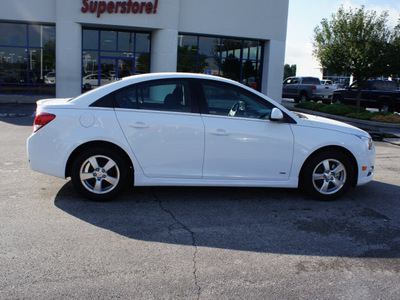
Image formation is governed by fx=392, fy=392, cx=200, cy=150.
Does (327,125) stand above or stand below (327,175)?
above

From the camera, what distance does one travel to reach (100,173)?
501cm

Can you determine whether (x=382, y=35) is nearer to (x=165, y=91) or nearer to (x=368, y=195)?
(x=368, y=195)

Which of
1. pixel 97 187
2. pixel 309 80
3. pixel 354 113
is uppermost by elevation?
pixel 309 80

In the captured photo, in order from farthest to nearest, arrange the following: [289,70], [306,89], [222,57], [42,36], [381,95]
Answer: [289,70], [306,89], [222,57], [381,95], [42,36]

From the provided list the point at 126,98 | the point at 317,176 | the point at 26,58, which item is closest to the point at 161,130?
the point at 126,98

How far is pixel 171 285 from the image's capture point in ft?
10.4

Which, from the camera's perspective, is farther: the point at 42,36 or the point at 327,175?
the point at 42,36

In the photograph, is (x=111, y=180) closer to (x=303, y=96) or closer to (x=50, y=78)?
(x=50, y=78)

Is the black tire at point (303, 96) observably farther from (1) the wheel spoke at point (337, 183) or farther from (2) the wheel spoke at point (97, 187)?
(2) the wheel spoke at point (97, 187)

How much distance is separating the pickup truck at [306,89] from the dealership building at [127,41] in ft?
16.0

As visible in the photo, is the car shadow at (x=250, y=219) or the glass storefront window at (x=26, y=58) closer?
the car shadow at (x=250, y=219)

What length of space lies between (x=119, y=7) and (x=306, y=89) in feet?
45.4

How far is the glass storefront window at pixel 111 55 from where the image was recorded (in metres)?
21.2

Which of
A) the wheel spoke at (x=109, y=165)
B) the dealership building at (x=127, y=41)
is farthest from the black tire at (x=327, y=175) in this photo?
A: the dealership building at (x=127, y=41)
